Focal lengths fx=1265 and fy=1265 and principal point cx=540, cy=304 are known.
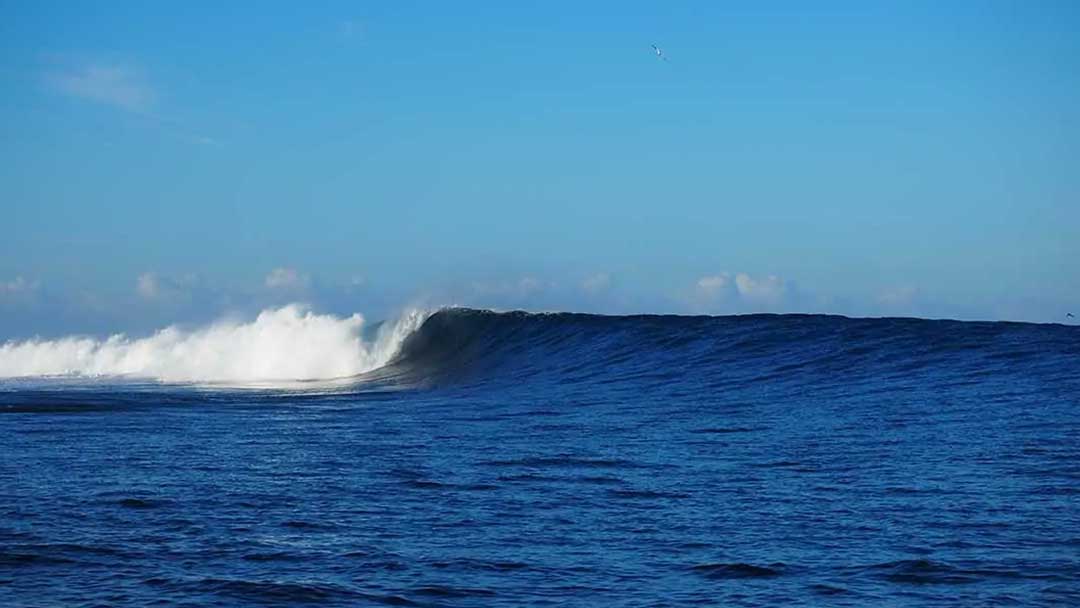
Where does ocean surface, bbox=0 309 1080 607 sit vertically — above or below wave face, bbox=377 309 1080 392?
below

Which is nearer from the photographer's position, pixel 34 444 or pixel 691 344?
pixel 34 444

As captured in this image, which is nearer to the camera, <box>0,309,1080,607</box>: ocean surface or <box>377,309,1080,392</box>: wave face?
<box>0,309,1080,607</box>: ocean surface

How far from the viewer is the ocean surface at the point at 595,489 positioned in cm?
680

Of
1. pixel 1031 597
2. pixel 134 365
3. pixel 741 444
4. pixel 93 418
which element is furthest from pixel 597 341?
pixel 1031 597

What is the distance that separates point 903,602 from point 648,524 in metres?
2.40

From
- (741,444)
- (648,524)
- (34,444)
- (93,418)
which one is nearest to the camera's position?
(648,524)

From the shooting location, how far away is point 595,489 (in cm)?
988

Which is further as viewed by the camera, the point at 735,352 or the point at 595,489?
the point at 735,352

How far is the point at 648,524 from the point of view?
841 centimetres

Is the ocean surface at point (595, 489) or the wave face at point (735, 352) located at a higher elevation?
the wave face at point (735, 352)

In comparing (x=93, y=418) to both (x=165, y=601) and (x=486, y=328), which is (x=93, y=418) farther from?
(x=486, y=328)

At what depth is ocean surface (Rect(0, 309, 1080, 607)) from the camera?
6805 millimetres

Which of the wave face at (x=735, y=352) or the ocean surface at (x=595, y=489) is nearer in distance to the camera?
the ocean surface at (x=595, y=489)

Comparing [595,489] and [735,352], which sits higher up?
[735,352]
